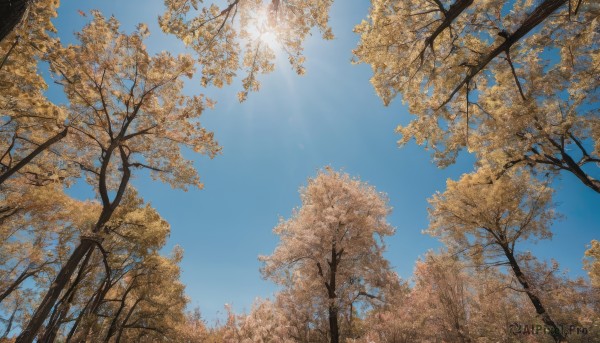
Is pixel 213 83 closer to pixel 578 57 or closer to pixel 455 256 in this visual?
pixel 578 57

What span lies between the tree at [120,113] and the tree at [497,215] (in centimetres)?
1219

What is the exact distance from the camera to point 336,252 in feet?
47.9

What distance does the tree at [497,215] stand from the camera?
1233 centimetres

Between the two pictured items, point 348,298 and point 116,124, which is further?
point 348,298

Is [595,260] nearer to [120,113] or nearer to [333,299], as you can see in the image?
[333,299]

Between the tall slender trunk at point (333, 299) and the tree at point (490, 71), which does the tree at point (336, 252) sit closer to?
the tall slender trunk at point (333, 299)

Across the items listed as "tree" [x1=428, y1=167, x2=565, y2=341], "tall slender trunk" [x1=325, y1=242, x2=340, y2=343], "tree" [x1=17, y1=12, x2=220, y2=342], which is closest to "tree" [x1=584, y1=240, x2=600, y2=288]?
"tree" [x1=428, y1=167, x2=565, y2=341]

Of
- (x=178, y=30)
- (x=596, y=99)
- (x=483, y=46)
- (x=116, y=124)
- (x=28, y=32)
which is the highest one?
(x=116, y=124)

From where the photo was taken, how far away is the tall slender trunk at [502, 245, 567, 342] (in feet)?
35.3

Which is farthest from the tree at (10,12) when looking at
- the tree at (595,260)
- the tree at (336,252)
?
the tree at (595,260)

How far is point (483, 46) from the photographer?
264 inches

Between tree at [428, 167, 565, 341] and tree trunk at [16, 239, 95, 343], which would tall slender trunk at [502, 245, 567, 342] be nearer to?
tree at [428, 167, 565, 341]

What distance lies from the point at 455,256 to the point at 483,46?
1047cm

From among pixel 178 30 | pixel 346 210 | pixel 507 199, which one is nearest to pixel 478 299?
pixel 507 199
